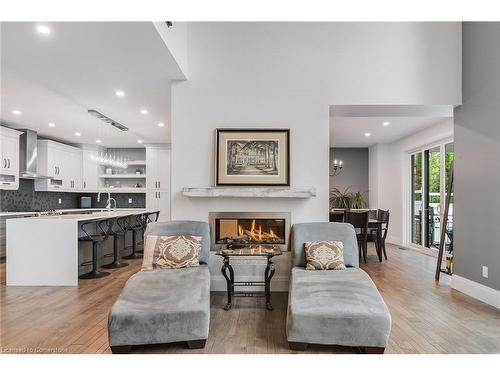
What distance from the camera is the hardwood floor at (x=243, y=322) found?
276 centimetres

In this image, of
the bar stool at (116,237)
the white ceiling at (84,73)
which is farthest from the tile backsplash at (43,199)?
the bar stool at (116,237)

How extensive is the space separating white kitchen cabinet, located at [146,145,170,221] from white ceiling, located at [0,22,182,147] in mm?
2285

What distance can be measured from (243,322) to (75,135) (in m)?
6.68

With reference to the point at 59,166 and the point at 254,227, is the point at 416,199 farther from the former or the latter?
the point at 59,166

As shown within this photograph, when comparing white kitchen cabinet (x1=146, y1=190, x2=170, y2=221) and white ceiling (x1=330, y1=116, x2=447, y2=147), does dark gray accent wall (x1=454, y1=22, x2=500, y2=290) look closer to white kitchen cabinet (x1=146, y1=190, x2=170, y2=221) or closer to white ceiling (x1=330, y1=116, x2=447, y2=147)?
white ceiling (x1=330, y1=116, x2=447, y2=147)

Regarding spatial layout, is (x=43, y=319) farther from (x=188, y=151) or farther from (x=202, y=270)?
(x=188, y=151)

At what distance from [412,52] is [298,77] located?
1401 millimetres

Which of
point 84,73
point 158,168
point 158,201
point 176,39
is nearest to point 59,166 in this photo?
point 158,168

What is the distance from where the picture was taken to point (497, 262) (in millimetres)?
3783

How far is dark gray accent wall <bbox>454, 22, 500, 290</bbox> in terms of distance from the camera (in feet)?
12.6

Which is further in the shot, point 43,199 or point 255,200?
point 43,199

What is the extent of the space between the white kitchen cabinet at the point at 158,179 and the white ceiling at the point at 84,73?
90.0 inches

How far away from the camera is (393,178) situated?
8.74 m
